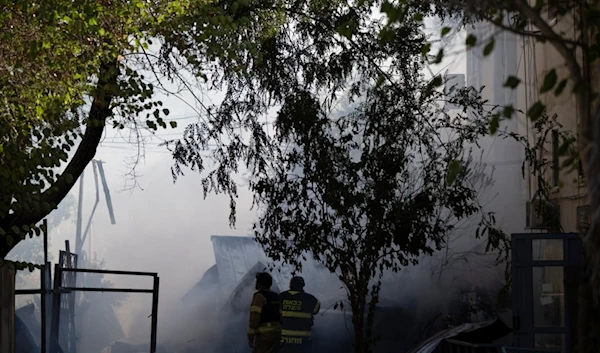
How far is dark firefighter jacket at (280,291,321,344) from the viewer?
13.1 metres

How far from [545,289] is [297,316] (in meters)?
3.36

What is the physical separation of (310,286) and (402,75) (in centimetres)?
1217

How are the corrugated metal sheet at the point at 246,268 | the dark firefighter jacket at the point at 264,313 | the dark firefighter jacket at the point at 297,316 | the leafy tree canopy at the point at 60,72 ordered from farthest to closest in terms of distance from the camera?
the corrugated metal sheet at the point at 246,268, the dark firefighter jacket at the point at 297,316, the dark firefighter jacket at the point at 264,313, the leafy tree canopy at the point at 60,72

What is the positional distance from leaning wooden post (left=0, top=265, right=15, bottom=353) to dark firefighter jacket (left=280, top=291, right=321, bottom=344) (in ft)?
16.0

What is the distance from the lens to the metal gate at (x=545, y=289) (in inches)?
462

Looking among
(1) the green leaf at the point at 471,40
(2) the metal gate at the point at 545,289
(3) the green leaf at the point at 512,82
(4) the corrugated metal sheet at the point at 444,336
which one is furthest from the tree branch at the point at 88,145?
(3) the green leaf at the point at 512,82

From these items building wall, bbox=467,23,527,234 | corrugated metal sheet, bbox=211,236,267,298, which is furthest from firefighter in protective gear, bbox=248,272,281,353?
corrugated metal sheet, bbox=211,236,267,298

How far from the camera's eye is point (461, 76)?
27.5 metres

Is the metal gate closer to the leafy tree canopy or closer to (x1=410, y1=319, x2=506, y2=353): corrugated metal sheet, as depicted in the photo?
(x1=410, y1=319, x2=506, y2=353): corrugated metal sheet

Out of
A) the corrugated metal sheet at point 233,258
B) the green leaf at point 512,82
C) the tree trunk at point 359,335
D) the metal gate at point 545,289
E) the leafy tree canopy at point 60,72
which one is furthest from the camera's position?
the corrugated metal sheet at point 233,258

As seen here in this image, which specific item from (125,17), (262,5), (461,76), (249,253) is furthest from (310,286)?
(125,17)

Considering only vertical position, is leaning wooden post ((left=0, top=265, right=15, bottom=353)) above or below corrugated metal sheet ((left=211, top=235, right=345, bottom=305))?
above

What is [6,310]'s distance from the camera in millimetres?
8867

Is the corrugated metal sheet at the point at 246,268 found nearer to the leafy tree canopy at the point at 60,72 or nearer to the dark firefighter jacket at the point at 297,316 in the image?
the dark firefighter jacket at the point at 297,316
